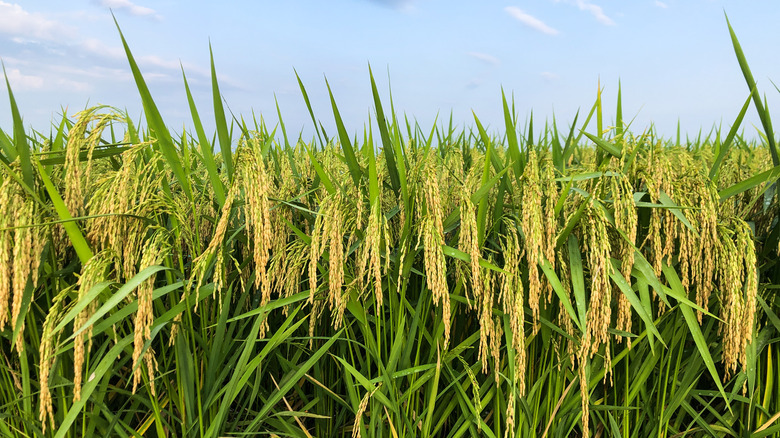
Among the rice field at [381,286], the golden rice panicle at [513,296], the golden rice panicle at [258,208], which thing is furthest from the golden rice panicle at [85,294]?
the golden rice panicle at [513,296]

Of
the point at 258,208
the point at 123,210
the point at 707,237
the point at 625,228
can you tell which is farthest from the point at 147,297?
the point at 707,237

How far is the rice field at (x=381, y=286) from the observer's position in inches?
57.7

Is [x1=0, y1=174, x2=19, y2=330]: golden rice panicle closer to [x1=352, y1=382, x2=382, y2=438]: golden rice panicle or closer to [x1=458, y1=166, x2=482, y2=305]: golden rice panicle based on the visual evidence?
[x1=352, y1=382, x2=382, y2=438]: golden rice panicle

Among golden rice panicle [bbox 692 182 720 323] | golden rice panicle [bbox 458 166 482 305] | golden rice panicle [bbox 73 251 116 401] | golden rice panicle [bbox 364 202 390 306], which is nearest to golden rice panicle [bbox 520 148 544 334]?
golden rice panicle [bbox 458 166 482 305]

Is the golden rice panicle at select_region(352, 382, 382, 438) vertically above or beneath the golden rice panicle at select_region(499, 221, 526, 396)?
beneath

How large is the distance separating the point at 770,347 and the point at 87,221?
8.72 ft

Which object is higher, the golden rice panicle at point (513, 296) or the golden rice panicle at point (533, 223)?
the golden rice panicle at point (533, 223)

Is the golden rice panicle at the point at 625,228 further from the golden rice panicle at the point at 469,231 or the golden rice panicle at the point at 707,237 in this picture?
the golden rice panicle at the point at 469,231

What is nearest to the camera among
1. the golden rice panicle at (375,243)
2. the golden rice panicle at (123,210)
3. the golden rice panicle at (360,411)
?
the golden rice panicle at (375,243)

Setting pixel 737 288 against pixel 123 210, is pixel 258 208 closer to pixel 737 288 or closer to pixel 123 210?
pixel 123 210

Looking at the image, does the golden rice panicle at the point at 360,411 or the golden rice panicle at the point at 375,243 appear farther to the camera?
the golden rice panicle at the point at 360,411

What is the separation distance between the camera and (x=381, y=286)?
1635 millimetres

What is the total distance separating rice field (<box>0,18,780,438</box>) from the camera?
1.47 m

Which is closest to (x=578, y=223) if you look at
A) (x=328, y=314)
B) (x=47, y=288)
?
(x=328, y=314)
